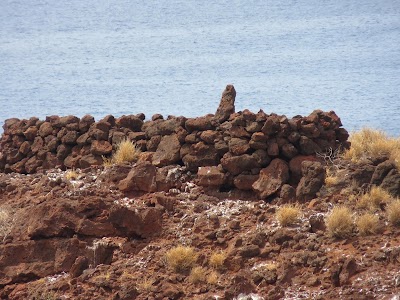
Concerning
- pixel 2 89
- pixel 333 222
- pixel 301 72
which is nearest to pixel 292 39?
pixel 301 72

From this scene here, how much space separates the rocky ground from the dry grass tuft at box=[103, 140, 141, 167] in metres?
0.36

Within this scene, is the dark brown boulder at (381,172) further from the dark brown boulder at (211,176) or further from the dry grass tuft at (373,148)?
the dark brown boulder at (211,176)

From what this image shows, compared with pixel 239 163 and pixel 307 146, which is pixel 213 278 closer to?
pixel 239 163

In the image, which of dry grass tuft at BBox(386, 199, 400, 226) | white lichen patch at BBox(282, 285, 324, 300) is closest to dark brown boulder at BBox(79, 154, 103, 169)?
white lichen patch at BBox(282, 285, 324, 300)

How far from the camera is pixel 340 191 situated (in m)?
15.4

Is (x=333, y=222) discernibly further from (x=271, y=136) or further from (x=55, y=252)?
(x=55, y=252)

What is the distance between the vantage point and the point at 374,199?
1487 centimetres

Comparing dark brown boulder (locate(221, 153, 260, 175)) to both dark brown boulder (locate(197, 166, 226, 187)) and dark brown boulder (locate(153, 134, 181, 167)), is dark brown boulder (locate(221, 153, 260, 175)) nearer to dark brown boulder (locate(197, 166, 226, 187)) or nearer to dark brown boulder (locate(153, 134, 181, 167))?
dark brown boulder (locate(197, 166, 226, 187))

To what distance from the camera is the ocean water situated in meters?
24.7

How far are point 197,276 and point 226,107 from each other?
354cm

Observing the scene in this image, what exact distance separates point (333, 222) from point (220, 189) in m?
2.42

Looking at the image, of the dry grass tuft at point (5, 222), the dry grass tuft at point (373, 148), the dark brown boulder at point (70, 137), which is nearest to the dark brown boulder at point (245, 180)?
the dry grass tuft at point (373, 148)

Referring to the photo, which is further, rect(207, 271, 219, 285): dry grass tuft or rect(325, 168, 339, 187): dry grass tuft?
rect(325, 168, 339, 187): dry grass tuft

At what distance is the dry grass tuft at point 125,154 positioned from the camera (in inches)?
667
